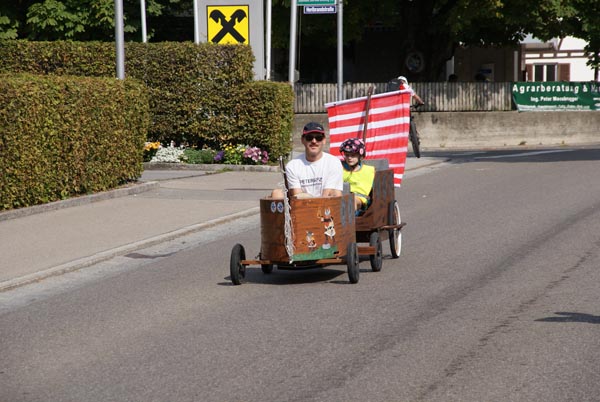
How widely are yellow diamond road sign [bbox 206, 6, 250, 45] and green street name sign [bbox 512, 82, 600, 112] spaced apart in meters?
15.1

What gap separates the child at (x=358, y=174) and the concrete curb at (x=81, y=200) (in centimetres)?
600

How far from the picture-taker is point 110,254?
14.0m

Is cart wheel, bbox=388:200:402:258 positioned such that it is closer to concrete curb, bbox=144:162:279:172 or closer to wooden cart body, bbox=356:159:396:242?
wooden cart body, bbox=356:159:396:242

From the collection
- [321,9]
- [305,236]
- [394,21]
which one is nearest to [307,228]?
[305,236]

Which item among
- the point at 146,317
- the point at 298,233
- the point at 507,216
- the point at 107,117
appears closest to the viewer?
the point at 146,317

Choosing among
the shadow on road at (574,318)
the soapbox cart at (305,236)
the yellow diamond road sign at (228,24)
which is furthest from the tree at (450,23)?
the shadow on road at (574,318)

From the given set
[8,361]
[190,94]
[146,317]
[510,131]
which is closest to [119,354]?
[8,361]

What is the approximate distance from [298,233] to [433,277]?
1.41m

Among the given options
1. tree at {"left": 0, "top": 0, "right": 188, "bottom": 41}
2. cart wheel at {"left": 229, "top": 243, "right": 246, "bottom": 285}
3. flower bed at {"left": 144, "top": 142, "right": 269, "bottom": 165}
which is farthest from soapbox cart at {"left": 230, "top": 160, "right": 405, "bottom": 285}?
tree at {"left": 0, "top": 0, "right": 188, "bottom": 41}

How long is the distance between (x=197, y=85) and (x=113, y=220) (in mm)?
11021

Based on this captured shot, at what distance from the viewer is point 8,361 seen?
8438mm

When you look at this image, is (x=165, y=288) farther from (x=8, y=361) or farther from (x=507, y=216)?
(x=507, y=216)

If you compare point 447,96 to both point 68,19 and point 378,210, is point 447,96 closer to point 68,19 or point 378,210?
point 68,19

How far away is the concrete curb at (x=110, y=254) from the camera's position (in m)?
12.2
